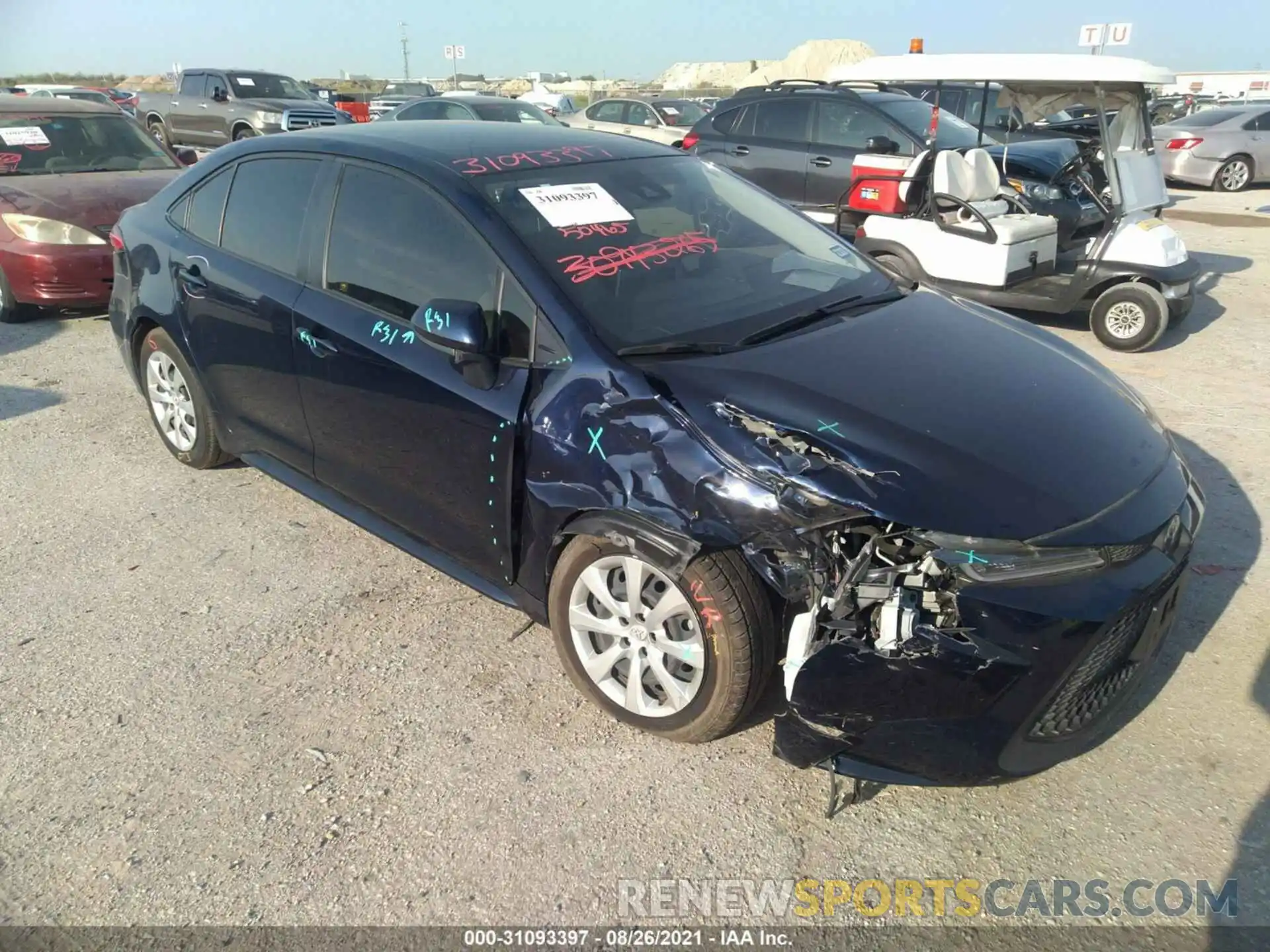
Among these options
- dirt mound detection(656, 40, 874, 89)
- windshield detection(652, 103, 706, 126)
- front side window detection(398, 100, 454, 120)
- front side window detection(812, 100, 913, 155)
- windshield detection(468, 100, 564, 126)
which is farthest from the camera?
dirt mound detection(656, 40, 874, 89)

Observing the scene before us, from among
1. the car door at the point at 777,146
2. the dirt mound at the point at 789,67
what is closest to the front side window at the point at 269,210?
the car door at the point at 777,146

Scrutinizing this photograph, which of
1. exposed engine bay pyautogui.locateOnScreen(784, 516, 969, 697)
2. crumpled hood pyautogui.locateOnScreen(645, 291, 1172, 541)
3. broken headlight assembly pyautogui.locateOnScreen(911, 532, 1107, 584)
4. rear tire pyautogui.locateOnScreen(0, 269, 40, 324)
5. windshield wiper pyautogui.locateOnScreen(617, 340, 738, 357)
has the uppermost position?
windshield wiper pyautogui.locateOnScreen(617, 340, 738, 357)

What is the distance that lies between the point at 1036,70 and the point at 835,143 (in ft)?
9.80

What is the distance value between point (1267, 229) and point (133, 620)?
1333 centimetres

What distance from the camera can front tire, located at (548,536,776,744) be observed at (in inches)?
96.6

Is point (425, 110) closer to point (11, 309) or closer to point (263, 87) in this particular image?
point (263, 87)

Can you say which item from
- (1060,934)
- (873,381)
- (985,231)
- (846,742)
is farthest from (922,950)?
(985,231)

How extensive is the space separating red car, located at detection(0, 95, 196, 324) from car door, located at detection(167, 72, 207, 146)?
36.6 ft

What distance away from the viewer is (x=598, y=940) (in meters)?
2.18

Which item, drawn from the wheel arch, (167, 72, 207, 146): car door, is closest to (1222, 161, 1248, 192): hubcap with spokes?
the wheel arch

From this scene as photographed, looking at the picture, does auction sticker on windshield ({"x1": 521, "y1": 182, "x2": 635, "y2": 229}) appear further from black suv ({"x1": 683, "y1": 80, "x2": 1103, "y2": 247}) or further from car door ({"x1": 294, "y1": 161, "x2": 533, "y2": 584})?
black suv ({"x1": 683, "y1": 80, "x2": 1103, "y2": 247})

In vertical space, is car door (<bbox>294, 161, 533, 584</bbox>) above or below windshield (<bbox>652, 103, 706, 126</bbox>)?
below

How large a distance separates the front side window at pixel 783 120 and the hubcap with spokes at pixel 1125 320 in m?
3.88

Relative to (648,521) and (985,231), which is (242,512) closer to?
(648,521)
